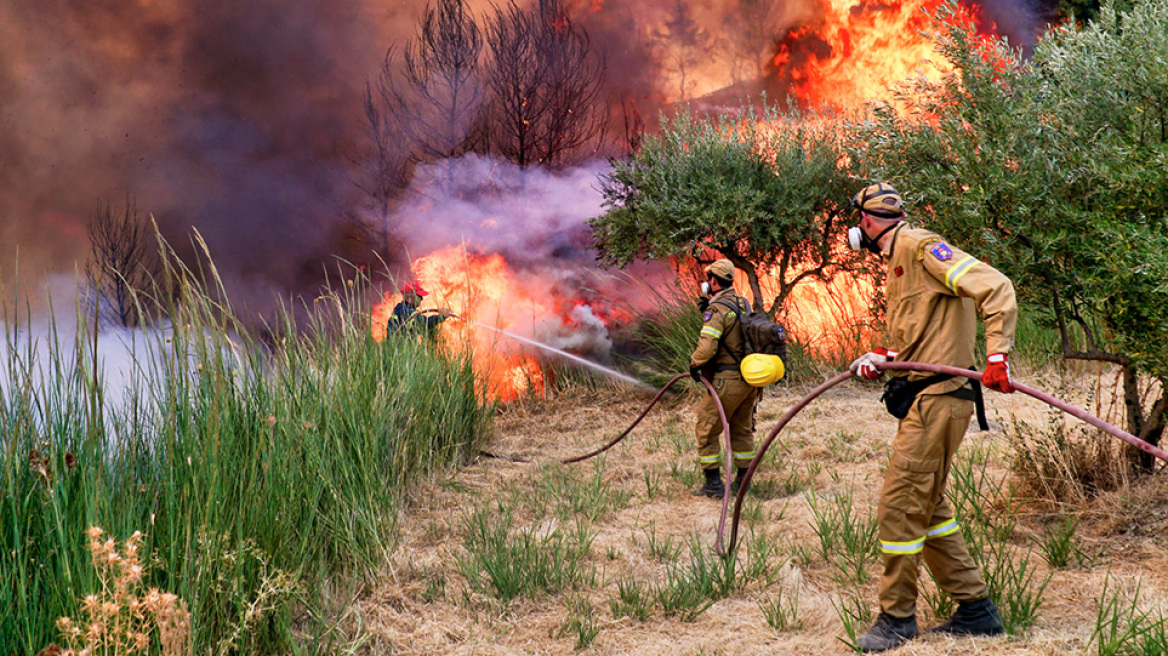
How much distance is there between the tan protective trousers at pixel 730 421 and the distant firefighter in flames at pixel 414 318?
8.82 ft

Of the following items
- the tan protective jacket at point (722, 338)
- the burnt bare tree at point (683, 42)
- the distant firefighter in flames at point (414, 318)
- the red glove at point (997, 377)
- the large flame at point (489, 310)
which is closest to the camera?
the red glove at point (997, 377)

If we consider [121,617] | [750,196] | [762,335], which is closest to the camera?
[121,617]

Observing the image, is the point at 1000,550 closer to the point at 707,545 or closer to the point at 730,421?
the point at 707,545

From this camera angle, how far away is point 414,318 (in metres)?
7.40

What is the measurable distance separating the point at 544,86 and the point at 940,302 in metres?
16.4

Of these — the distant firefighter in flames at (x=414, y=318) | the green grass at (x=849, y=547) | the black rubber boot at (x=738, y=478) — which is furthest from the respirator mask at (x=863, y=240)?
the distant firefighter in flames at (x=414, y=318)

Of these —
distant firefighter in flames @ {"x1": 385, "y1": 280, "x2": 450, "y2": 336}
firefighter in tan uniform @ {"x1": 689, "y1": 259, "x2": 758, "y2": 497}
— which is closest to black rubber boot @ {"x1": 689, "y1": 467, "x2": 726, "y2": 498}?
firefighter in tan uniform @ {"x1": 689, "y1": 259, "x2": 758, "y2": 497}

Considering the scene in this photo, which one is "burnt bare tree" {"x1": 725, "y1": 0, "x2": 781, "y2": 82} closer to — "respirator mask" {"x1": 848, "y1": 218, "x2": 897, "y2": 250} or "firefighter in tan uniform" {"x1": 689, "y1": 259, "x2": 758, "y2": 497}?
"firefighter in tan uniform" {"x1": 689, "y1": 259, "x2": 758, "y2": 497}

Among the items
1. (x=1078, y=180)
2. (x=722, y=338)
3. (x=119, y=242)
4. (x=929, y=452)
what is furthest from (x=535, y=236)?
(x=929, y=452)

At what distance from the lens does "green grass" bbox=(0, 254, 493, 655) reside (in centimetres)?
267

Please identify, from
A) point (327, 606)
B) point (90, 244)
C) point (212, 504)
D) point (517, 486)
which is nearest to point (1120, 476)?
point (517, 486)

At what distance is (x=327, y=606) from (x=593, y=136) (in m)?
15.3

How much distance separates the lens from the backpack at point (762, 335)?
6035mm

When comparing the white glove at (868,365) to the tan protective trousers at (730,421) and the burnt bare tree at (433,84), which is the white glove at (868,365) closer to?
the tan protective trousers at (730,421)
